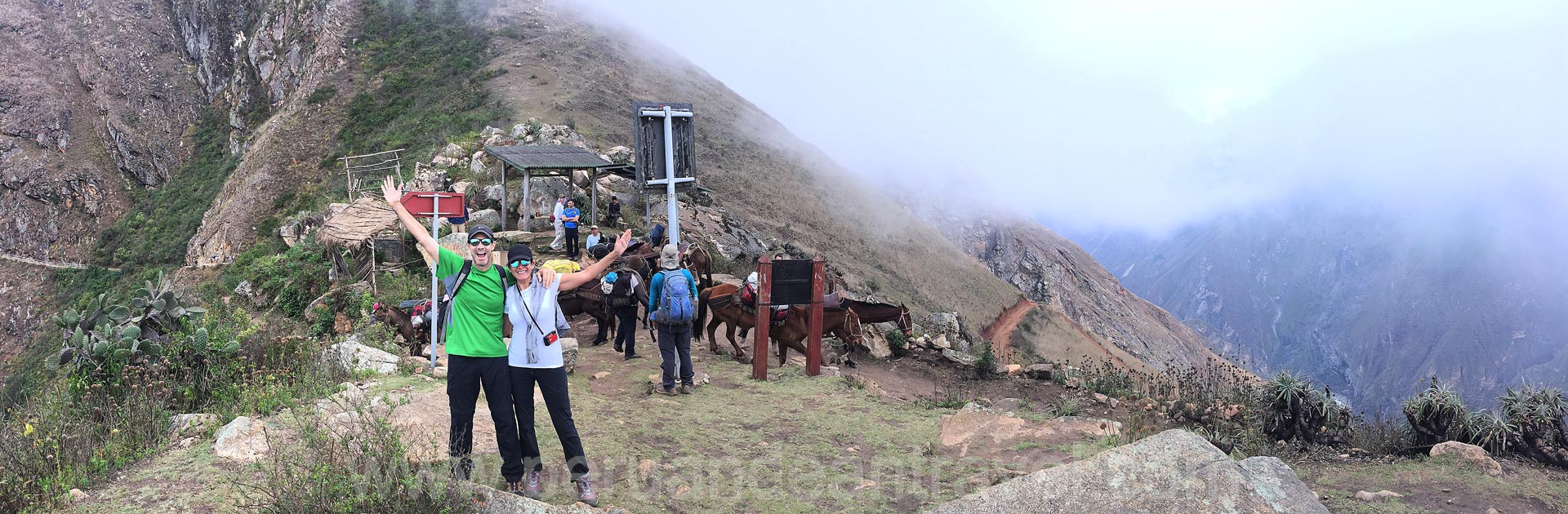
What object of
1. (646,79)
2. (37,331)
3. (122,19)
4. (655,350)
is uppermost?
(122,19)

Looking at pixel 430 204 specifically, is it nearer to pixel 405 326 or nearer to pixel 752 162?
pixel 405 326

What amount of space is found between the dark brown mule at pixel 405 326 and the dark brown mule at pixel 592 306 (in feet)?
6.12

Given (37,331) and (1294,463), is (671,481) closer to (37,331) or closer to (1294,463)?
(1294,463)

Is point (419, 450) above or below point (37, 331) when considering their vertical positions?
above

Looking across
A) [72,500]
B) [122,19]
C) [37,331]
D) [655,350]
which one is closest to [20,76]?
[122,19]

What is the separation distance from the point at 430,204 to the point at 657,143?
294 cm

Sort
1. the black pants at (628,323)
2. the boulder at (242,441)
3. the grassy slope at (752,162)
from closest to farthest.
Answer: the boulder at (242,441) → the black pants at (628,323) → the grassy slope at (752,162)

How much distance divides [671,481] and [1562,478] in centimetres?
681

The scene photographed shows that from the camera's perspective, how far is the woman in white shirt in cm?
454

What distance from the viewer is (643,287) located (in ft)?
33.4

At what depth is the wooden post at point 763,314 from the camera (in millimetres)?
9352

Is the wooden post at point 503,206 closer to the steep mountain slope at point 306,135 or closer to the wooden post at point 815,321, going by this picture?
the wooden post at point 815,321

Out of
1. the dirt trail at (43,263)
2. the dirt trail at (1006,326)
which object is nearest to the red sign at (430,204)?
the dirt trail at (1006,326)

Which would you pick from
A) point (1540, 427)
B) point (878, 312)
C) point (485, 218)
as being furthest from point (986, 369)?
point (485, 218)
